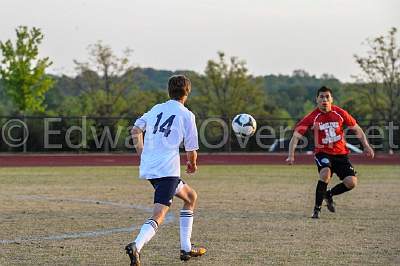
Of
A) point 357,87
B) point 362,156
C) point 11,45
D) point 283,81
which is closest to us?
point 362,156

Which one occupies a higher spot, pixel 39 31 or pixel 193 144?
pixel 39 31

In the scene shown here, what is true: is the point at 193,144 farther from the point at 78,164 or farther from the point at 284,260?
the point at 78,164

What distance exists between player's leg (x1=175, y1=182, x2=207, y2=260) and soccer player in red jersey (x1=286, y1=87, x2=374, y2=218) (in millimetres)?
3998

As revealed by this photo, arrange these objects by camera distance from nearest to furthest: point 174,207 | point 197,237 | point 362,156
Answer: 1. point 197,237
2. point 174,207
3. point 362,156

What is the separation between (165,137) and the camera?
290 inches

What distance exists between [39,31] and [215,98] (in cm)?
1313

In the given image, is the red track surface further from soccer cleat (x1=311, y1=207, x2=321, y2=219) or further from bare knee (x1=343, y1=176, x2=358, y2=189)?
soccer cleat (x1=311, y1=207, x2=321, y2=219)

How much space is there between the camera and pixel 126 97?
4962cm

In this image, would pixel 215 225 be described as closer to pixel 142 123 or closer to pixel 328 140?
pixel 328 140

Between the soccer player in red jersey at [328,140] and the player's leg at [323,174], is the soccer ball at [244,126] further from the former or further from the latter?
the player's leg at [323,174]

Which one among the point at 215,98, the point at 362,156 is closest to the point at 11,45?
the point at 215,98

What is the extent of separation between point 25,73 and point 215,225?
32344 mm

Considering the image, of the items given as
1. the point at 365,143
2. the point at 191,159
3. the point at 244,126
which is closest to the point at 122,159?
the point at 365,143

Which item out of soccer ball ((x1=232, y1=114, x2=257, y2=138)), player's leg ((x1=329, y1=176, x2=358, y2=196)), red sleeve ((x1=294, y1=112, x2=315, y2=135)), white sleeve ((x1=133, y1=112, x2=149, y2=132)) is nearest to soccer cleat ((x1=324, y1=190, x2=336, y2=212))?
player's leg ((x1=329, y1=176, x2=358, y2=196))
